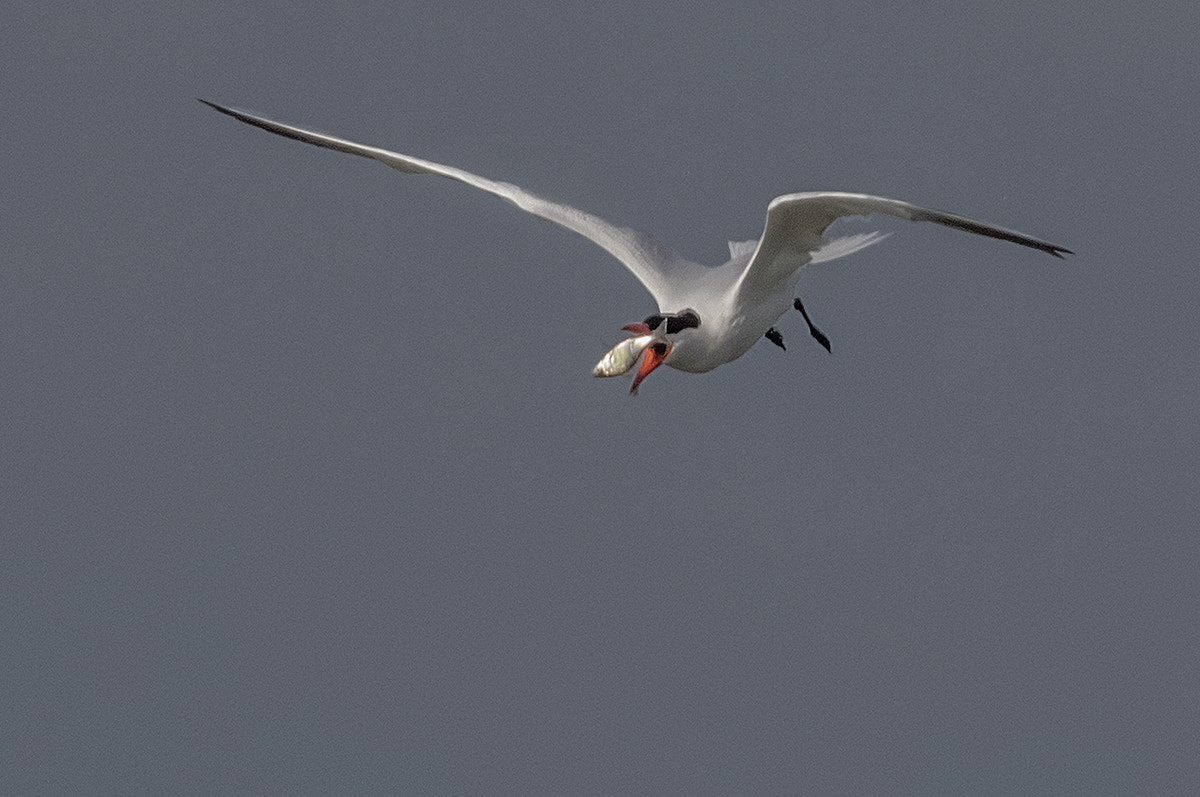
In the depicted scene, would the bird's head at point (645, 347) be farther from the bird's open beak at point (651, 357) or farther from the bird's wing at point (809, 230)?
the bird's wing at point (809, 230)

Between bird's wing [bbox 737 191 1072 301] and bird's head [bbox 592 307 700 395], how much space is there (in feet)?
2.10

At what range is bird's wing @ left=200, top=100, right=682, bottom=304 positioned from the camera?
52.7 feet

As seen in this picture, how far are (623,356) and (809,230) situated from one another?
1703 millimetres

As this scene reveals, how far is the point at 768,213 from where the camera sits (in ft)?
46.1

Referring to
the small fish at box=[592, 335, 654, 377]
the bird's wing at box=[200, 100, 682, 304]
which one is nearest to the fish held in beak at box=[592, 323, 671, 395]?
the small fish at box=[592, 335, 654, 377]

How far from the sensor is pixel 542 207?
16.5 metres

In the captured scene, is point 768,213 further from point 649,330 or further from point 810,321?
point 810,321

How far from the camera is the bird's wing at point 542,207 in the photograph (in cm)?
1606

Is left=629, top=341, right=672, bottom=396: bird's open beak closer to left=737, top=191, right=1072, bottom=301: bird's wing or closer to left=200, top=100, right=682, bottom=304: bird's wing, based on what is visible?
left=737, top=191, right=1072, bottom=301: bird's wing

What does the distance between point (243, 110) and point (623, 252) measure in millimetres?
3584

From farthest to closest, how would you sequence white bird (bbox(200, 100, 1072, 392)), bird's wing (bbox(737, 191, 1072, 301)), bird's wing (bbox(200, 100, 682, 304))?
bird's wing (bbox(200, 100, 682, 304)) < white bird (bbox(200, 100, 1072, 392)) < bird's wing (bbox(737, 191, 1072, 301))

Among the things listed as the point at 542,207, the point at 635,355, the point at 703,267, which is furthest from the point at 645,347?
the point at 542,207

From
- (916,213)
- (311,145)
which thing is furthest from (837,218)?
(311,145)

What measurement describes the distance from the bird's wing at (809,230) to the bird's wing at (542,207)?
106 cm
